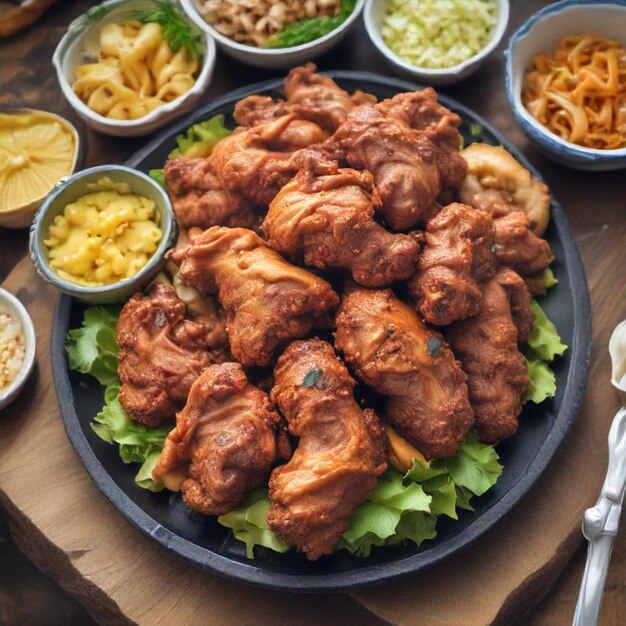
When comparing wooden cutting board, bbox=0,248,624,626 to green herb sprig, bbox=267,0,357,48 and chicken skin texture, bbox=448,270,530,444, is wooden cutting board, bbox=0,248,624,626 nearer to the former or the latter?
chicken skin texture, bbox=448,270,530,444

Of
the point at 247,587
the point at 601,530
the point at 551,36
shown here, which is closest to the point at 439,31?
the point at 551,36

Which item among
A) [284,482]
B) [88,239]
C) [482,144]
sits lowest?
[284,482]

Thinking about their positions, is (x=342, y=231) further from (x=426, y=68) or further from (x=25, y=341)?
(x=25, y=341)

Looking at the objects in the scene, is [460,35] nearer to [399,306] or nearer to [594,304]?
[594,304]

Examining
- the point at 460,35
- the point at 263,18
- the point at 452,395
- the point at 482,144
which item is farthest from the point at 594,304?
the point at 263,18

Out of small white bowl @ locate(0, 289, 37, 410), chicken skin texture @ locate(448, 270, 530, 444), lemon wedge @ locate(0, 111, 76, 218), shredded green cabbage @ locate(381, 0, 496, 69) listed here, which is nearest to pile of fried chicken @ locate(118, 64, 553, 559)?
chicken skin texture @ locate(448, 270, 530, 444)

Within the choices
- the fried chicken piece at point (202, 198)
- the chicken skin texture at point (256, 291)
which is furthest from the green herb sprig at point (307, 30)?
the chicken skin texture at point (256, 291)
